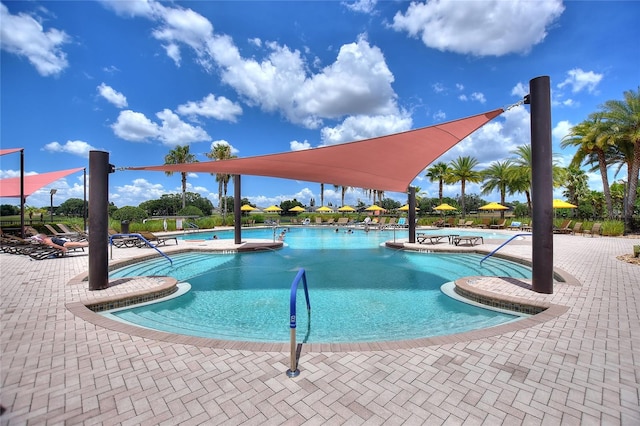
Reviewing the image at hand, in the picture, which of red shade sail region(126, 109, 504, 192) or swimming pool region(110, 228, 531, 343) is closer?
swimming pool region(110, 228, 531, 343)

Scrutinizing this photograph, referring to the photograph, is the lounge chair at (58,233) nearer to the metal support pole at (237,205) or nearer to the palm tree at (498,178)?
the metal support pole at (237,205)

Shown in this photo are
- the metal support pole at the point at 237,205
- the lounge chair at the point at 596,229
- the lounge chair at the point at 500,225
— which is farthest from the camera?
the lounge chair at the point at 500,225

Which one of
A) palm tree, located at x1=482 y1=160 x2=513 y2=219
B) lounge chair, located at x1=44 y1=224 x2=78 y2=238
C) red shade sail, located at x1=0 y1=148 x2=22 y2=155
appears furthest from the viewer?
palm tree, located at x1=482 y1=160 x2=513 y2=219

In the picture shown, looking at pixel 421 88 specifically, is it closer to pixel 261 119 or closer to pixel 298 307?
pixel 298 307

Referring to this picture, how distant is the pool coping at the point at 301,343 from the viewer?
317 centimetres

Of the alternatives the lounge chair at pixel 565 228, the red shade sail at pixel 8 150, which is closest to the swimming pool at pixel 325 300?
the red shade sail at pixel 8 150

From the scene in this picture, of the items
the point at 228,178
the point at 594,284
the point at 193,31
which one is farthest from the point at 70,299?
the point at 228,178

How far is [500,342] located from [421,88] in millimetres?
12285

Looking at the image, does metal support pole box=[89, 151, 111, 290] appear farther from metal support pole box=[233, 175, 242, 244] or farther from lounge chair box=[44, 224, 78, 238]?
lounge chair box=[44, 224, 78, 238]

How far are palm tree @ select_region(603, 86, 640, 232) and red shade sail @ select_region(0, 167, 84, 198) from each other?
89.0ft

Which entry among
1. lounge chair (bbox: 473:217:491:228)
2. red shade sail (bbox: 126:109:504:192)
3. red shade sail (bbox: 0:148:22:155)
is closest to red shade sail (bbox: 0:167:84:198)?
red shade sail (bbox: 0:148:22:155)

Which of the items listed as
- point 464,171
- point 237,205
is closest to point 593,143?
point 464,171

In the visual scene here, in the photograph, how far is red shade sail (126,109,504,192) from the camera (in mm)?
5578

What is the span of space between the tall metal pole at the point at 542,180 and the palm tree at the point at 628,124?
17.6 metres
